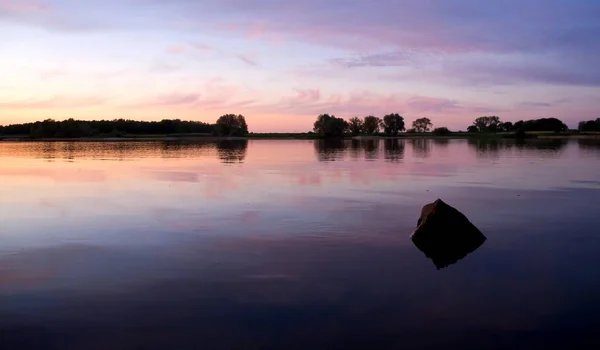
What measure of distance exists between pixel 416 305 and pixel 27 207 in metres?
21.2

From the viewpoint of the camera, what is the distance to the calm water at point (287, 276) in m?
10.4

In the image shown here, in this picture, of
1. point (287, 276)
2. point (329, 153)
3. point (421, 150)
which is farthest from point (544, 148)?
point (287, 276)

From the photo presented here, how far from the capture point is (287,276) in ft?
46.2

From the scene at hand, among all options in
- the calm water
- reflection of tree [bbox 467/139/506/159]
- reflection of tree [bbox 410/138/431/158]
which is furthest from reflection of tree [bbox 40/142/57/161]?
reflection of tree [bbox 467/139/506/159]

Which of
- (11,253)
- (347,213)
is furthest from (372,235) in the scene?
(11,253)

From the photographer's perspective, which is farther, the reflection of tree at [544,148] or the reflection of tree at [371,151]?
the reflection of tree at [544,148]

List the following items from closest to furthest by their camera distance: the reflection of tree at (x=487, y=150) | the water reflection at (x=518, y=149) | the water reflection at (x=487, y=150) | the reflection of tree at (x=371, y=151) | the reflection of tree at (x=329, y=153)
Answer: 1. the reflection of tree at (x=329, y=153)
2. the reflection of tree at (x=371, y=151)
3. the water reflection at (x=487, y=150)
4. the reflection of tree at (x=487, y=150)
5. the water reflection at (x=518, y=149)

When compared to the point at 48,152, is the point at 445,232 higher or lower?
lower

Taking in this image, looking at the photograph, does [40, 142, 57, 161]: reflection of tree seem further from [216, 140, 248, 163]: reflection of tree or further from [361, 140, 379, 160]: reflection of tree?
[361, 140, 379, 160]: reflection of tree

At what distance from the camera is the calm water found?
411 inches

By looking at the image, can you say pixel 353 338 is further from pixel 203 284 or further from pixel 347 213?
pixel 347 213

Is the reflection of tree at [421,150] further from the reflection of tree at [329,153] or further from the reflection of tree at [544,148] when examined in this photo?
the reflection of tree at [544,148]

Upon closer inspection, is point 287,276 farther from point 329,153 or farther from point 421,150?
point 421,150

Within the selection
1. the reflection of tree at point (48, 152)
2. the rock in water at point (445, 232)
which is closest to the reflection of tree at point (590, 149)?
the rock in water at point (445, 232)
